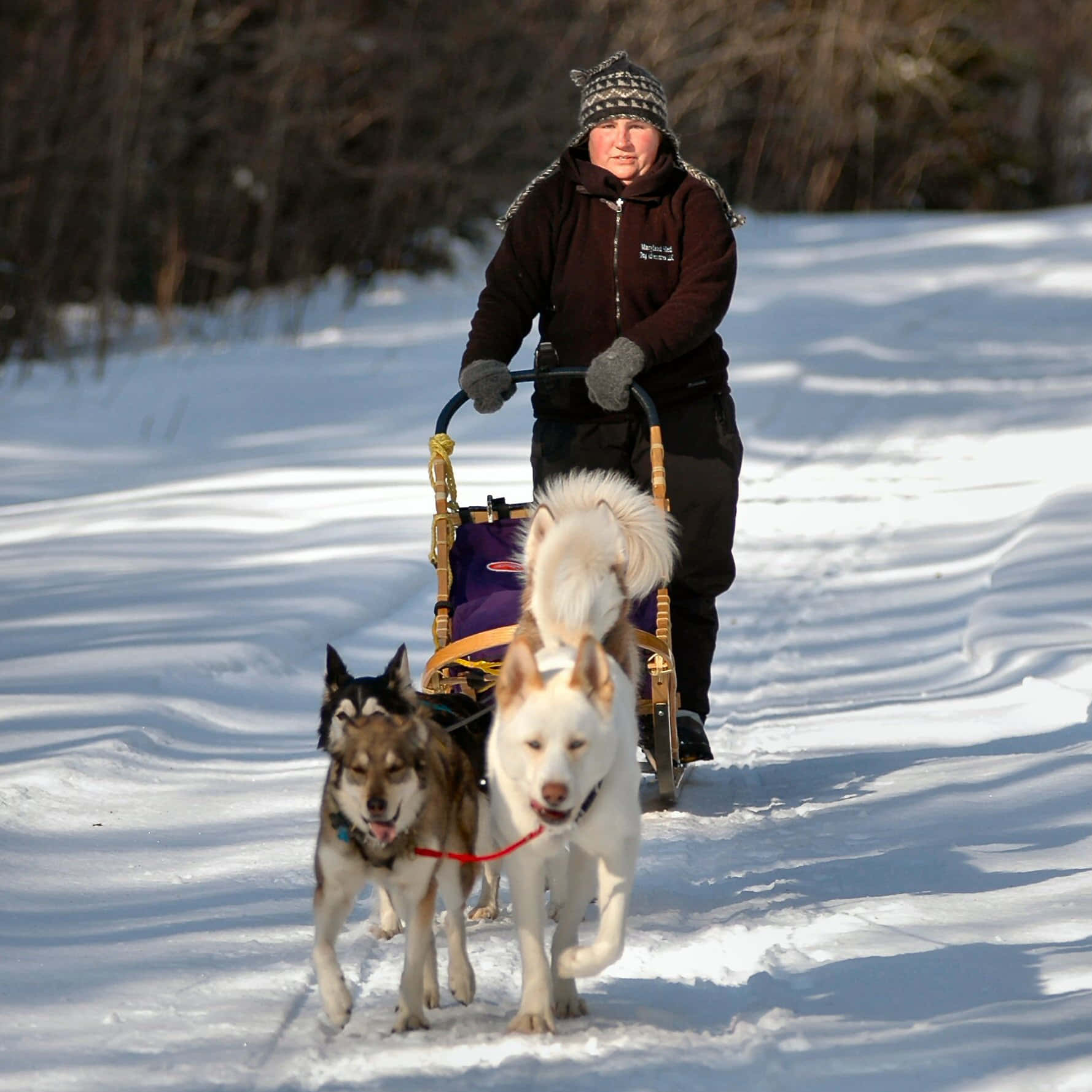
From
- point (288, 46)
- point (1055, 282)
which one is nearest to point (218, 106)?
point (288, 46)

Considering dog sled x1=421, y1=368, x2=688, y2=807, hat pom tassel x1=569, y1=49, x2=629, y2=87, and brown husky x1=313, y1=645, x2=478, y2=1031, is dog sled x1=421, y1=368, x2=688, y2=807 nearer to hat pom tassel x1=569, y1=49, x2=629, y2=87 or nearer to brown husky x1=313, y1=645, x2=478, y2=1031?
brown husky x1=313, y1=645, x2=478, y2=1031

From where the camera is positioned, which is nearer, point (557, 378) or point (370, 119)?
point (557, 378)

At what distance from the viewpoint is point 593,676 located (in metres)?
3.32

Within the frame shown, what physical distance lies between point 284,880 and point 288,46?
15358 mm

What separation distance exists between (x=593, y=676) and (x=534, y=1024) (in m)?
0.72

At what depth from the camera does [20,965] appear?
3631 mm

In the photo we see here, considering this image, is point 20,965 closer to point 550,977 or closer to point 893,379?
point 550,977

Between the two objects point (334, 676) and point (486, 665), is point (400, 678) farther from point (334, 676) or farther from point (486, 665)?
point (486, 665)

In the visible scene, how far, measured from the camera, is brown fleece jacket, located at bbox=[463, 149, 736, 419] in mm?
4863

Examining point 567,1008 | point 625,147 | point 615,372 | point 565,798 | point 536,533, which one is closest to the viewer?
point 565,798

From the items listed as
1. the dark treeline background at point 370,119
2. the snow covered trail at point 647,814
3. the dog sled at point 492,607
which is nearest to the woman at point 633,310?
the dog sled at point 492,607

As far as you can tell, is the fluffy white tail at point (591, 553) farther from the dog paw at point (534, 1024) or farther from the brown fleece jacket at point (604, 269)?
the dog paw at point (534, 1024)

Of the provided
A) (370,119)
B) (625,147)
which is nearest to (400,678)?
(625,147)

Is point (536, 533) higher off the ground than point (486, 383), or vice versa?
point (486, 383)
